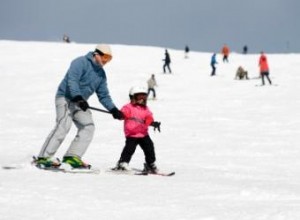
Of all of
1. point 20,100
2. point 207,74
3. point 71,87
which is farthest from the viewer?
point 207,74

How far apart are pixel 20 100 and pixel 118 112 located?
60.1 ft

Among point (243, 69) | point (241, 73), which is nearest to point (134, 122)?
point (241, 73)

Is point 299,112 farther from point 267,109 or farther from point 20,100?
point 20,100

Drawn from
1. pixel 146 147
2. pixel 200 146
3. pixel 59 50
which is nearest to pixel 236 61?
pixel 59 50

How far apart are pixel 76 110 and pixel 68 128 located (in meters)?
0.26

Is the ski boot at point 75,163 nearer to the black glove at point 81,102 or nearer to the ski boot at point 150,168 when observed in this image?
the black glove at point 81,102

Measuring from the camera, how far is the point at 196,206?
16.6ft

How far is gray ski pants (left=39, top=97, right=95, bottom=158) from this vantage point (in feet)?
24.1

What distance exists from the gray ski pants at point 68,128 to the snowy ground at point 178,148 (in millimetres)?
407

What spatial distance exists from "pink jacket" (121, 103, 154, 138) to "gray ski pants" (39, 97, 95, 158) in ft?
1.62

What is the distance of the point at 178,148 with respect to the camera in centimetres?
1289

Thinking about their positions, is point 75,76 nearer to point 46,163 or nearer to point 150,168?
point 46,163

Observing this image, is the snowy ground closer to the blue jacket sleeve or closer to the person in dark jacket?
the person in dark jacket

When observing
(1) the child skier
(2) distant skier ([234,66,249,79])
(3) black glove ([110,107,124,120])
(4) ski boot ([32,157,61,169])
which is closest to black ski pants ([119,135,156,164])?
(1) the child skier
